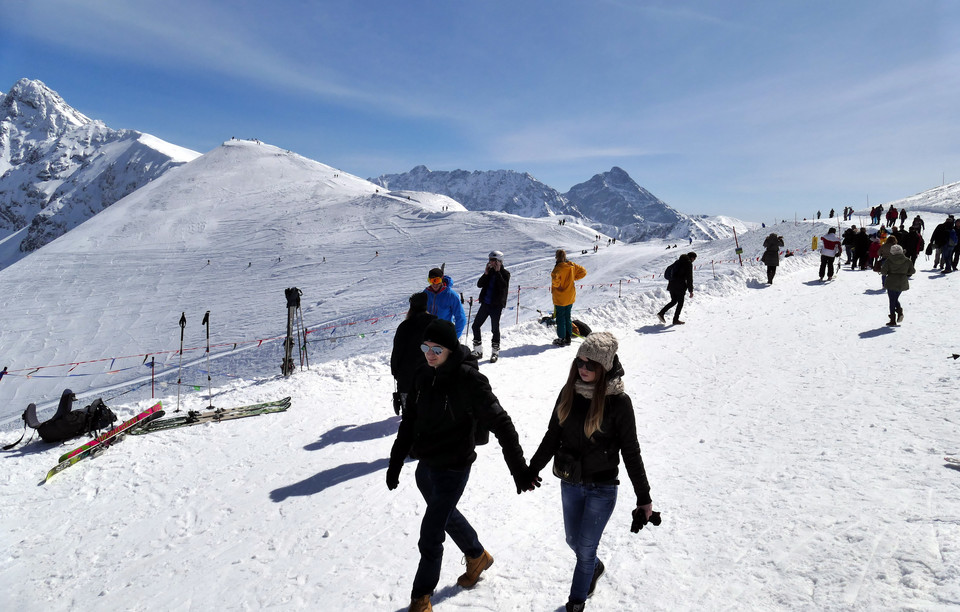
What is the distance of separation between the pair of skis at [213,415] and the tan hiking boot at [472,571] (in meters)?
5.50

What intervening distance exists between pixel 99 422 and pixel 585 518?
8.04 meters

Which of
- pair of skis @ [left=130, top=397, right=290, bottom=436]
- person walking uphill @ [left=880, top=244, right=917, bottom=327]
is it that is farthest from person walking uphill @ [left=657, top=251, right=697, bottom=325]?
pair of skis @ [left=130, top=397, right=290, bottom=436]

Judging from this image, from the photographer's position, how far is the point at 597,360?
2969 millimetres

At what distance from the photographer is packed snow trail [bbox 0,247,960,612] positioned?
12.2 ft

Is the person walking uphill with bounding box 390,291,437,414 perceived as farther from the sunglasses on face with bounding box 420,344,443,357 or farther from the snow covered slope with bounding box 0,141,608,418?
the snow covered slope with bounding box 0,141,608,418

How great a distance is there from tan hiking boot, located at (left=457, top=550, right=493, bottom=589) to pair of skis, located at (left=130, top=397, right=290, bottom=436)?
5505 mm

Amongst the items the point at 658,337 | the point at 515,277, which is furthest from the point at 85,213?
the point at 658,337

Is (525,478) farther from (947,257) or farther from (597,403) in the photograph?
(947,257)

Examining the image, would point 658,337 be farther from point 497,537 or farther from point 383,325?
point 383,325

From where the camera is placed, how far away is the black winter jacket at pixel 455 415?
11.0 feet

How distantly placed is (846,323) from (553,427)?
11771 millimetres

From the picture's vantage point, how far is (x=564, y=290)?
36.1 feet

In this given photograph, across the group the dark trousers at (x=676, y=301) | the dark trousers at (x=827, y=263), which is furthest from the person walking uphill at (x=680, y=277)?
the dark trousers at (x=827, y=263)

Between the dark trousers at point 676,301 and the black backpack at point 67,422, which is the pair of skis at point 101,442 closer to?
the black backpack at point 67,422
